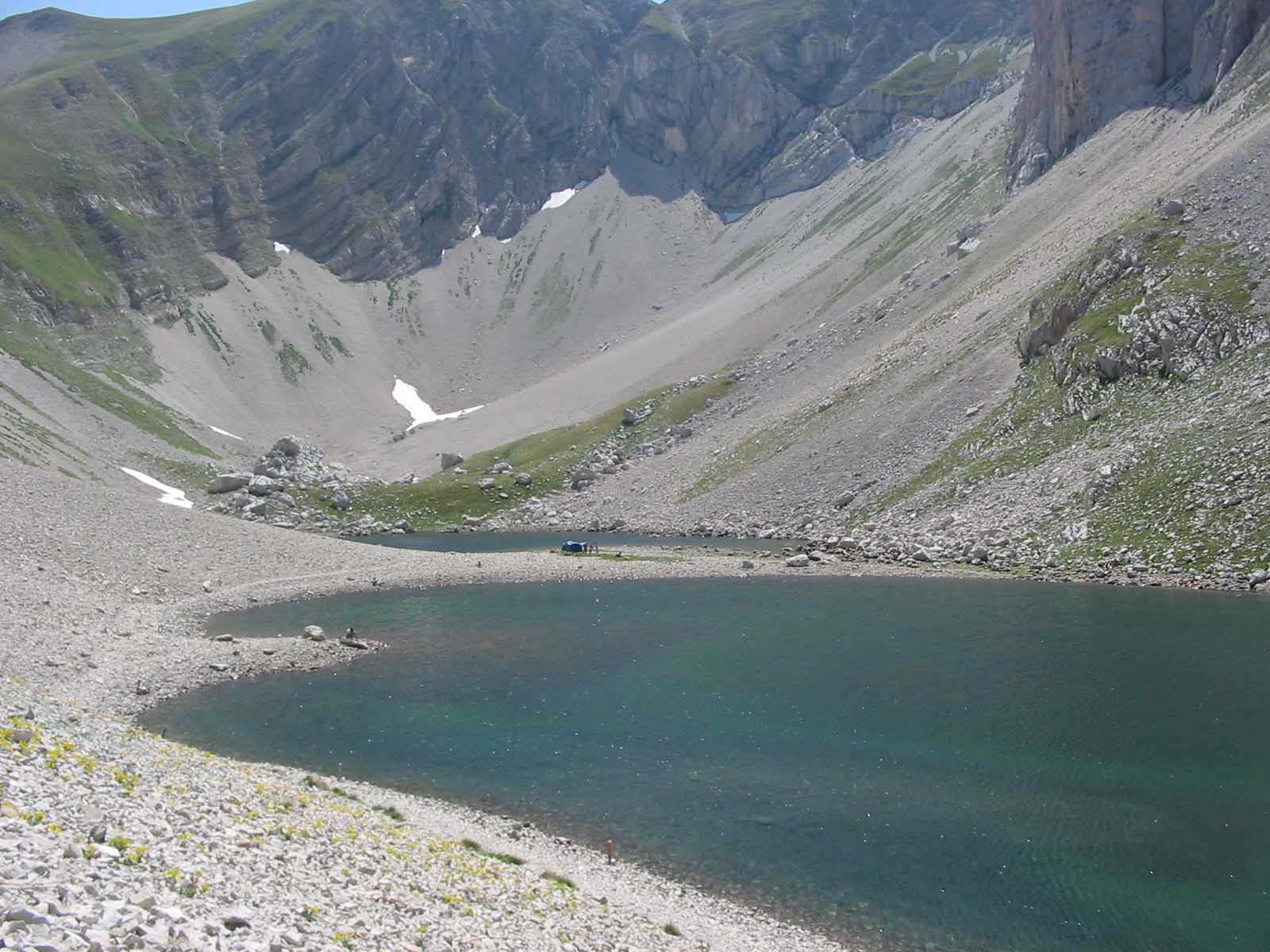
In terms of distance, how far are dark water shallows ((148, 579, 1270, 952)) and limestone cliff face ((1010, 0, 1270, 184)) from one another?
290 ft

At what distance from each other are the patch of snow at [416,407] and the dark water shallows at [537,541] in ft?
202

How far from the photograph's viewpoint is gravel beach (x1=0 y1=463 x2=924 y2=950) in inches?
555

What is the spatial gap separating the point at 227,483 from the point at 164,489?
7274 millimetres

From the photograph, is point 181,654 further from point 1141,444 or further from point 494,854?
point 1141,444

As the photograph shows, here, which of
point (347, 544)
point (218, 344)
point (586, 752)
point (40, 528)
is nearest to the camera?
point (586, 752)

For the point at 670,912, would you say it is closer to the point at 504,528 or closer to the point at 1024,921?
the point at 1024,921

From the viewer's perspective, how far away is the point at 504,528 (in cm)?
11200

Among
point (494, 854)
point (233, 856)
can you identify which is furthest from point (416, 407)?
point (233, 856)

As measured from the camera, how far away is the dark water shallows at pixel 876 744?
77.5 feet

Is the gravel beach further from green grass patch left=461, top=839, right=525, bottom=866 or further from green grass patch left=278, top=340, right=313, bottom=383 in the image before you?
green grass patch left=278, top=340, right=313, bottom=383

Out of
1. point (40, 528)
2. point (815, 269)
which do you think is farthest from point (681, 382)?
point (40, 528)

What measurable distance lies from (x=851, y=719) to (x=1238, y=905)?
1512cm

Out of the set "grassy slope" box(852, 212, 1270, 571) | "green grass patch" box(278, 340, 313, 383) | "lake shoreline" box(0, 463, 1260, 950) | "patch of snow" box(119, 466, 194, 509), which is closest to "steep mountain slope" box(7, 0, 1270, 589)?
"grassy slope" box(852, 212, 1270, 571)

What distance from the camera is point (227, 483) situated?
118 metres
